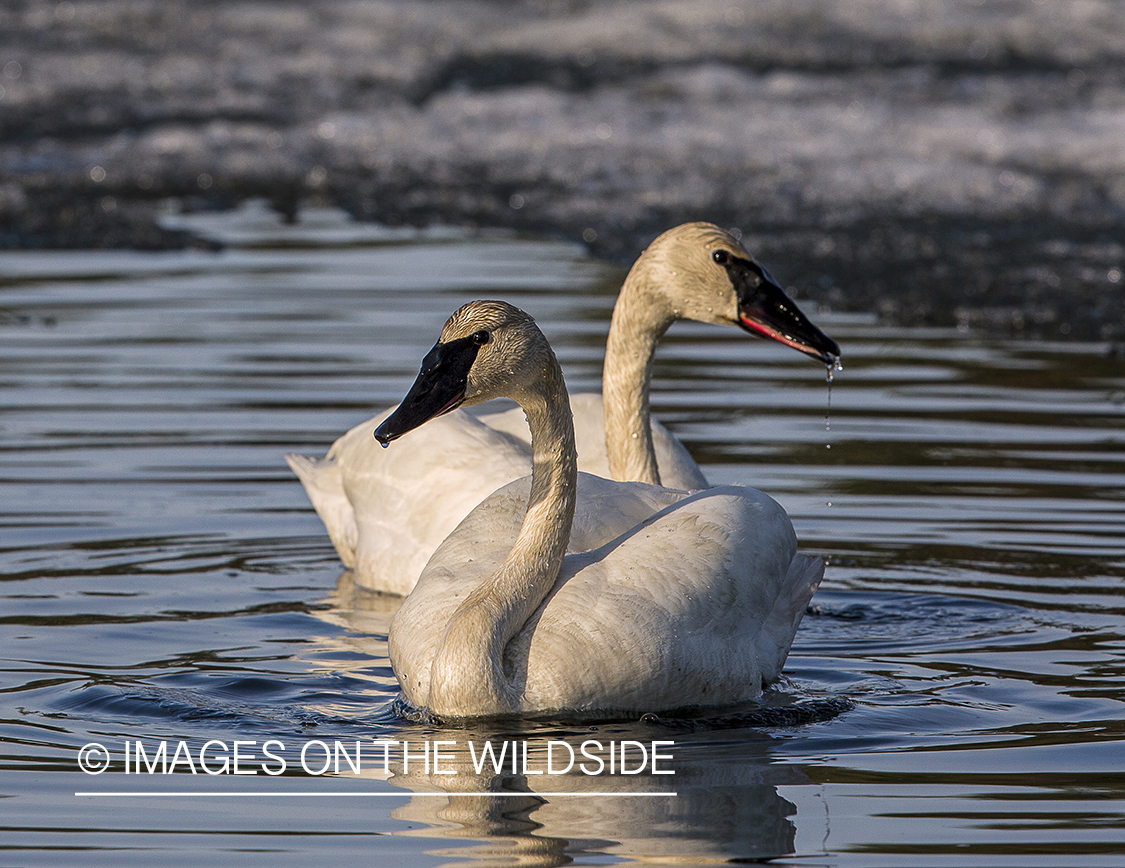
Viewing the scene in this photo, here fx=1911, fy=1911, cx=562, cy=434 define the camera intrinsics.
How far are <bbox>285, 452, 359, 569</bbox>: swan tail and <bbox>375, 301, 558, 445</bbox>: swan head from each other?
2418mm

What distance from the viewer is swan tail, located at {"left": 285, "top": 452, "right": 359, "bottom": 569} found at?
7.75 meters

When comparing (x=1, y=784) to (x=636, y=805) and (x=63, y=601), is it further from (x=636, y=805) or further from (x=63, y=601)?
(x=63, y=601)

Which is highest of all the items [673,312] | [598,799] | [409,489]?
[673,312]

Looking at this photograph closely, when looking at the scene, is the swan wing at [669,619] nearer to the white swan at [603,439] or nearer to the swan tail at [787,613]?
→ the swan tail at [787,613]

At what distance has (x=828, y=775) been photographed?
4.78 m

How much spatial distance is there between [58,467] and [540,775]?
14.4ft

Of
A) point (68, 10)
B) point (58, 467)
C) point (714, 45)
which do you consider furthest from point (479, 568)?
point (68, 10)

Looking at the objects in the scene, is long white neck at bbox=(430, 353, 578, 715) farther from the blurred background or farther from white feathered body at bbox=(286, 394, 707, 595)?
the blurred background

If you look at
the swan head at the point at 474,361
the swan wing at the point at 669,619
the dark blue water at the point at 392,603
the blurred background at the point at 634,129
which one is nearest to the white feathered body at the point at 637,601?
the swan wing at the point at 669,619

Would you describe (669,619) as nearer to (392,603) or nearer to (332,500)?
(392,603)

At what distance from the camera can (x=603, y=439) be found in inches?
295

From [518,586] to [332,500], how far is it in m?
2.64

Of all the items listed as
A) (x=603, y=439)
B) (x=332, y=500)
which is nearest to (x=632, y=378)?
(x=603, y=439)

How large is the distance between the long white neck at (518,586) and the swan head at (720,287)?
1.25 m
